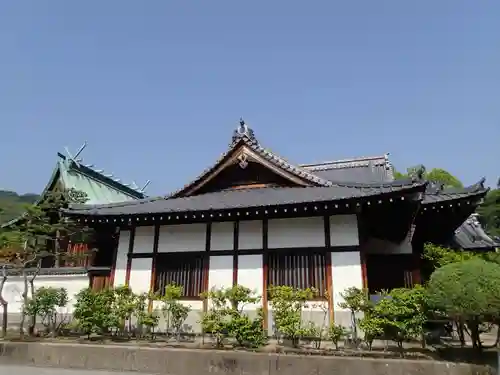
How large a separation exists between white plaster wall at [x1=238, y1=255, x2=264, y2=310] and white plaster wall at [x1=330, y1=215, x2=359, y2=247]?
7.58 feet

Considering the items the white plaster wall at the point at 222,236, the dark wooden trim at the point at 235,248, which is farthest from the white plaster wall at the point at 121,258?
the dark wooden trim at the point at 235,248

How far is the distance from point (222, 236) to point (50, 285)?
306 inches

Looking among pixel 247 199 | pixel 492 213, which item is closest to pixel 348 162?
pixel 247 199

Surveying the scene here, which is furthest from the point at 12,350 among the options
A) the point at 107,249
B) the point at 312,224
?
the point at 312,224

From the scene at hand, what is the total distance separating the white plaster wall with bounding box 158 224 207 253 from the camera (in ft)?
41.8

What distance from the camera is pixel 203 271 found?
487 inches

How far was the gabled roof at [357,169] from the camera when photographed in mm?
18609

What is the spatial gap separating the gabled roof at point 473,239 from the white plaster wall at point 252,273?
923 cm

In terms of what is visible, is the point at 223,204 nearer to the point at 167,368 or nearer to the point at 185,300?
the point at 185,300

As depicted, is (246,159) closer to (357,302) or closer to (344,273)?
(344,273)

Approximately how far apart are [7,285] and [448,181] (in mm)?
44942

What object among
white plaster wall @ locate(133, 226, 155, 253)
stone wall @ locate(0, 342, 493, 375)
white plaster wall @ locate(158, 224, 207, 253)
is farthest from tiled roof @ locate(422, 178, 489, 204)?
white plaster wall @ locate(133, 226, 155, 253)

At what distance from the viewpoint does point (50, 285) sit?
15219 mm

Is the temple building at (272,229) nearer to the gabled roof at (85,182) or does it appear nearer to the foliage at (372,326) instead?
the foliage at (372,326)
